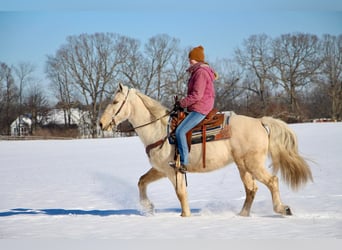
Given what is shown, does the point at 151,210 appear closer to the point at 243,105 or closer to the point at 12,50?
the point at 243,105

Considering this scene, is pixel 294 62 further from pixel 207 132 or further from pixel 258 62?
pixel 207 132

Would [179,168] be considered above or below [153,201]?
above

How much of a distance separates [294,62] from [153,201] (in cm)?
284

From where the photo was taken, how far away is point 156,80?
19.2 feet

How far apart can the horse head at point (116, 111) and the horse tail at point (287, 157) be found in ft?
5.25

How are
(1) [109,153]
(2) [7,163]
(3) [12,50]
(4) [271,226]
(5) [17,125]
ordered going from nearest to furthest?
1. (4) [271,226]
2. (3) [12,50]
3. (5) [17,125]
4. (2) [7,163]
5. (1) [109,153]

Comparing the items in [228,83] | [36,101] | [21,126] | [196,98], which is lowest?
[21,126]

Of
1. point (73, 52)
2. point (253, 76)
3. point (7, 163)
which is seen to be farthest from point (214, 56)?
point (7, 163)

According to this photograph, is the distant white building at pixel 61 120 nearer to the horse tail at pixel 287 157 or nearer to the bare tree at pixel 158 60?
the bare tree at pixel 158 60

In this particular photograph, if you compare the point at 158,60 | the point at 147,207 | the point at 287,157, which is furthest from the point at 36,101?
the point at 287,157

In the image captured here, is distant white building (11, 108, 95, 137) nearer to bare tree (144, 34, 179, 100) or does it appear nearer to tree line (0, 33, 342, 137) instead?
tree line (0, 33, 342, 137)

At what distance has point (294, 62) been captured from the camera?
18.4 feet

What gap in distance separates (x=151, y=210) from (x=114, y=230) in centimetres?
76

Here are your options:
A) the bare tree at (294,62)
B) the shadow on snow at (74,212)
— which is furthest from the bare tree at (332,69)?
the shadow on snow at (74,212)
